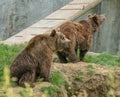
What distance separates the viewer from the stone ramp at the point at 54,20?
11.5 metres

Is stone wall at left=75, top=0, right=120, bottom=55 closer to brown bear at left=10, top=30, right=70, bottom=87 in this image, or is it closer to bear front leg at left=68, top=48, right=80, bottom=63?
bear front leg at left=68, top=48, right=80, bottom=63

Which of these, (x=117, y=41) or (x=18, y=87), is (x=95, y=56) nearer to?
(x=18, y=87)

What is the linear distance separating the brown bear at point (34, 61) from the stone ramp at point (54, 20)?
4047 millimetres

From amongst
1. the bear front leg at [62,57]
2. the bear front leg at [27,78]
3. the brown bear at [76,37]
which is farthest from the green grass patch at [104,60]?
the bear front leg at [27,78]

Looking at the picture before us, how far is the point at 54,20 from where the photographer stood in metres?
12.5

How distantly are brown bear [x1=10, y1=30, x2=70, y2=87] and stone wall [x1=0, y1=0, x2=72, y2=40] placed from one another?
8.28 m

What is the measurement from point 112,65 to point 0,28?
716 cm

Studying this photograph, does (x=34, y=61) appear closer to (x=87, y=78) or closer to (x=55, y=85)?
(x=55, y=85)

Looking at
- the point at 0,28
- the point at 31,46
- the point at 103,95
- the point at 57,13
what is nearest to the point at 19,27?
the point at 0,28

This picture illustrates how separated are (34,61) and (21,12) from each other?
8726 mm

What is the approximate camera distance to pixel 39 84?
6.89m

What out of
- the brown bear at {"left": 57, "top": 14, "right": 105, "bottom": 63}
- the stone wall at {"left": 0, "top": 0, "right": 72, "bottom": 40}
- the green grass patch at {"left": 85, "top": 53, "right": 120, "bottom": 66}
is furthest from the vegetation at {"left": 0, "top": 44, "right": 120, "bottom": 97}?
the stone wall at {"left": 0, "top": 0, "right": 72, "bottom": 40}

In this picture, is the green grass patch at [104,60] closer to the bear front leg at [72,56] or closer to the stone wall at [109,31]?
the bear front leg at [72,56]

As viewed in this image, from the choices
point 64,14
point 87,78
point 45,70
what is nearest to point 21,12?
point 64,14
